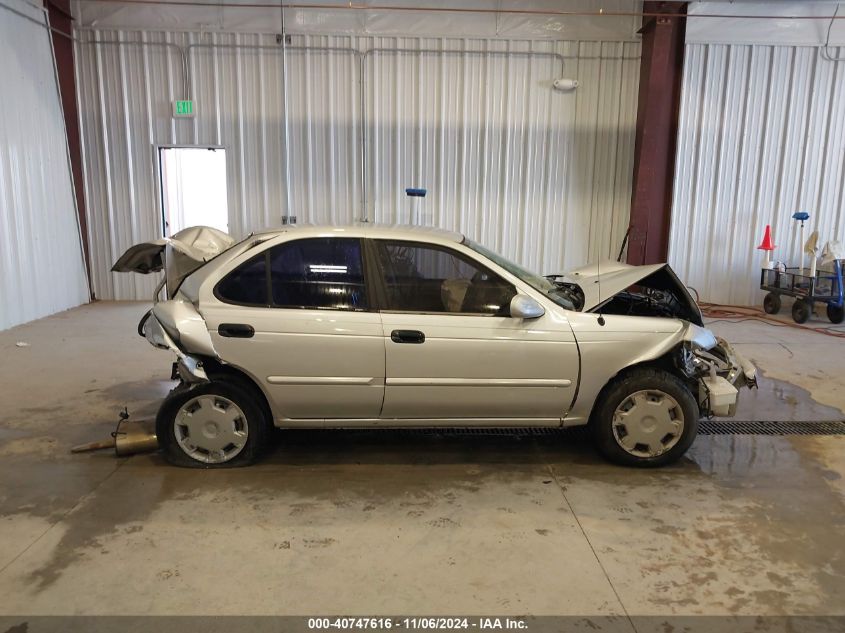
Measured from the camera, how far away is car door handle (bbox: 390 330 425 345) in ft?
11.6

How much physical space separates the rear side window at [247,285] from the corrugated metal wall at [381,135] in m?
6.82

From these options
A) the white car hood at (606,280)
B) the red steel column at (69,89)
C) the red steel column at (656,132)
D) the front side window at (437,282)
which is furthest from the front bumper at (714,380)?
the red steel column at (69,89)

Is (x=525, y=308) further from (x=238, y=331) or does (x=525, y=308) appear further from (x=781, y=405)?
(x=781, y=405)

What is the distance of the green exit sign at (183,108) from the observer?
32.3ft

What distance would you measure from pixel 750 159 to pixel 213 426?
10.2 m

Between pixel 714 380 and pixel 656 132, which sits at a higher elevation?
pixel 656 132

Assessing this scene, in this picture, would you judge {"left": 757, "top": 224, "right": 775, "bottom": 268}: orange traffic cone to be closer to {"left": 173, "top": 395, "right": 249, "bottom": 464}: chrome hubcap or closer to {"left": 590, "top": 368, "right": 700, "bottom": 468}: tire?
{"left": 590, "top": 368, "right": 700, "bottom": 468}: tire

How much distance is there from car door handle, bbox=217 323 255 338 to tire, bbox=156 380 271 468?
323 millimetres

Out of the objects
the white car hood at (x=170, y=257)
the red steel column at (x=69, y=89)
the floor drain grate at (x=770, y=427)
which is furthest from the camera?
the red steel column at (x=69, y=89)

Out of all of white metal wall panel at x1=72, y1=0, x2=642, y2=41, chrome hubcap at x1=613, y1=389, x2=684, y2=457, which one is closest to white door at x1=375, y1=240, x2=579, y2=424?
chrome hubcap at x1=613, y1=389, x2=684, y2=457

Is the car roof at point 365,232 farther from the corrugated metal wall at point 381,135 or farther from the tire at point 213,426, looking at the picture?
the corrugated metal wall at point 381,135

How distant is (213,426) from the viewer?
3.69 m

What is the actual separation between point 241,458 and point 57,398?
245cm

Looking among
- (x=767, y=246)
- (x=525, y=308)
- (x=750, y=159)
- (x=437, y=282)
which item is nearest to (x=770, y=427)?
(x=525, y=308)
